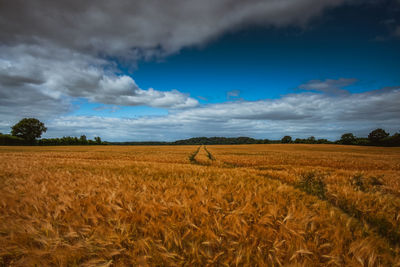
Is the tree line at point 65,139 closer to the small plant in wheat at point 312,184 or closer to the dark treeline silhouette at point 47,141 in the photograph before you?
the dark treeline silhouette at point 47,141

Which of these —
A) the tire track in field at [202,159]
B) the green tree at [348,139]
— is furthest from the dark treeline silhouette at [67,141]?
the green tree at [348,139]

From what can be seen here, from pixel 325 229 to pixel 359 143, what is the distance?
8944 centimetres

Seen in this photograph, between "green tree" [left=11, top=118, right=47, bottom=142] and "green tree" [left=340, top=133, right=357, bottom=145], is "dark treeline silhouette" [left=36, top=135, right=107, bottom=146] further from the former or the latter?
"green tree" [left=340, top=133, right=357, bottom=145]

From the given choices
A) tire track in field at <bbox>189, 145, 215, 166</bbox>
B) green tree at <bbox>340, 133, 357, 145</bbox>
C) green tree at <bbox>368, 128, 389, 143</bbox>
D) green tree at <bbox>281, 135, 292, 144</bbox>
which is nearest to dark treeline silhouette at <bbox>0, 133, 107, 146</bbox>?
tire track in field at <bbox>189, 145, 215, 166</bbox>

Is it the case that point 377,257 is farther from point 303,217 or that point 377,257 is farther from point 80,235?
point 80,235

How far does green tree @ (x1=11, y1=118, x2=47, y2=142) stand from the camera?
7144cm

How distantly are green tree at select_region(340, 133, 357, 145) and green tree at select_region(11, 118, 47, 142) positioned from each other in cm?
13619

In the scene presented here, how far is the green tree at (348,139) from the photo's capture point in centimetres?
Result: 6957

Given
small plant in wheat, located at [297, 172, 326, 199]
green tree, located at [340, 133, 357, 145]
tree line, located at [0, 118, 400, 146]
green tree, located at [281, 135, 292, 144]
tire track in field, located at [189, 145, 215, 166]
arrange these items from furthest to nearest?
1. green tree, located at [281, 135, 292, 144]
2. green tree, located at [340, 133, 357, 145]
3. tree line, located at [0, 118, 400, 146]
4. tire track in field, located at [189, 145, 215, 166]
5. small plant in wheat, located at [297, 172, 326, 199]

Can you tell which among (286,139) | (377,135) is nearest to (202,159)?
(286,139)

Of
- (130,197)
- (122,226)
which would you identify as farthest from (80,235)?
(130,197)

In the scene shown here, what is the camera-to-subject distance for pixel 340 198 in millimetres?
3229

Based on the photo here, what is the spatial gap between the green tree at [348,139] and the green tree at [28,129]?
136190 mm

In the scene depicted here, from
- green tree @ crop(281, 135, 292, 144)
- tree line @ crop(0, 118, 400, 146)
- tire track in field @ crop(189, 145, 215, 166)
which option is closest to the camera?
tire track in field @ crop(189, 145, 215, 166)
